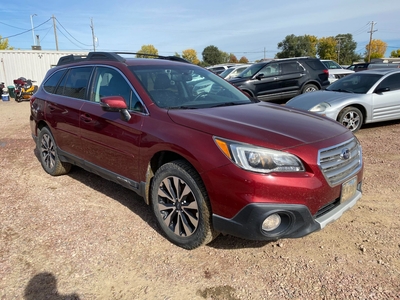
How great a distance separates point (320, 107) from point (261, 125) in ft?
15.9

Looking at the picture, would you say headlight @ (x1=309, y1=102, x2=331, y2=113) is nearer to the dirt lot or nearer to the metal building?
the dirt lot

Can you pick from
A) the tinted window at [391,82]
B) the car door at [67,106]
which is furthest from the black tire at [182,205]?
the tinted window at [391,82]

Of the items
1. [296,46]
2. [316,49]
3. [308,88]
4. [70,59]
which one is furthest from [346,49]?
[70,59]

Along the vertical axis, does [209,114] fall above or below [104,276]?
above

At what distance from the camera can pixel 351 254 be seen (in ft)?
9.61

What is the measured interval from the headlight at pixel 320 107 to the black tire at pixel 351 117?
0.36 metres

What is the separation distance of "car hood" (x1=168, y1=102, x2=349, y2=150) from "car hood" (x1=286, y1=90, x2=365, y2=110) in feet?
13.3

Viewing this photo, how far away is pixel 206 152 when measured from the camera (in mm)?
2676

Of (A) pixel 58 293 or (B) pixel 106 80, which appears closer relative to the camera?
(A) pixel 58 293

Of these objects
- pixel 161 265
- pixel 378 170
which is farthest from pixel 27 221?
pixel 378 170

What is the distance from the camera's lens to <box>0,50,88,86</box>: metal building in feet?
77.9

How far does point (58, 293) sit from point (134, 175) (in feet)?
4.20

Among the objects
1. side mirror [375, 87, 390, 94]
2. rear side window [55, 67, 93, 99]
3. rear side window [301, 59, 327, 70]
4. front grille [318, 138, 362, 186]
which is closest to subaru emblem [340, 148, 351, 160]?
front grille [318, 138, 362, 186]

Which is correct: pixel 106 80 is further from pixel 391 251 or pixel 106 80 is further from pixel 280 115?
pixel 391 251
